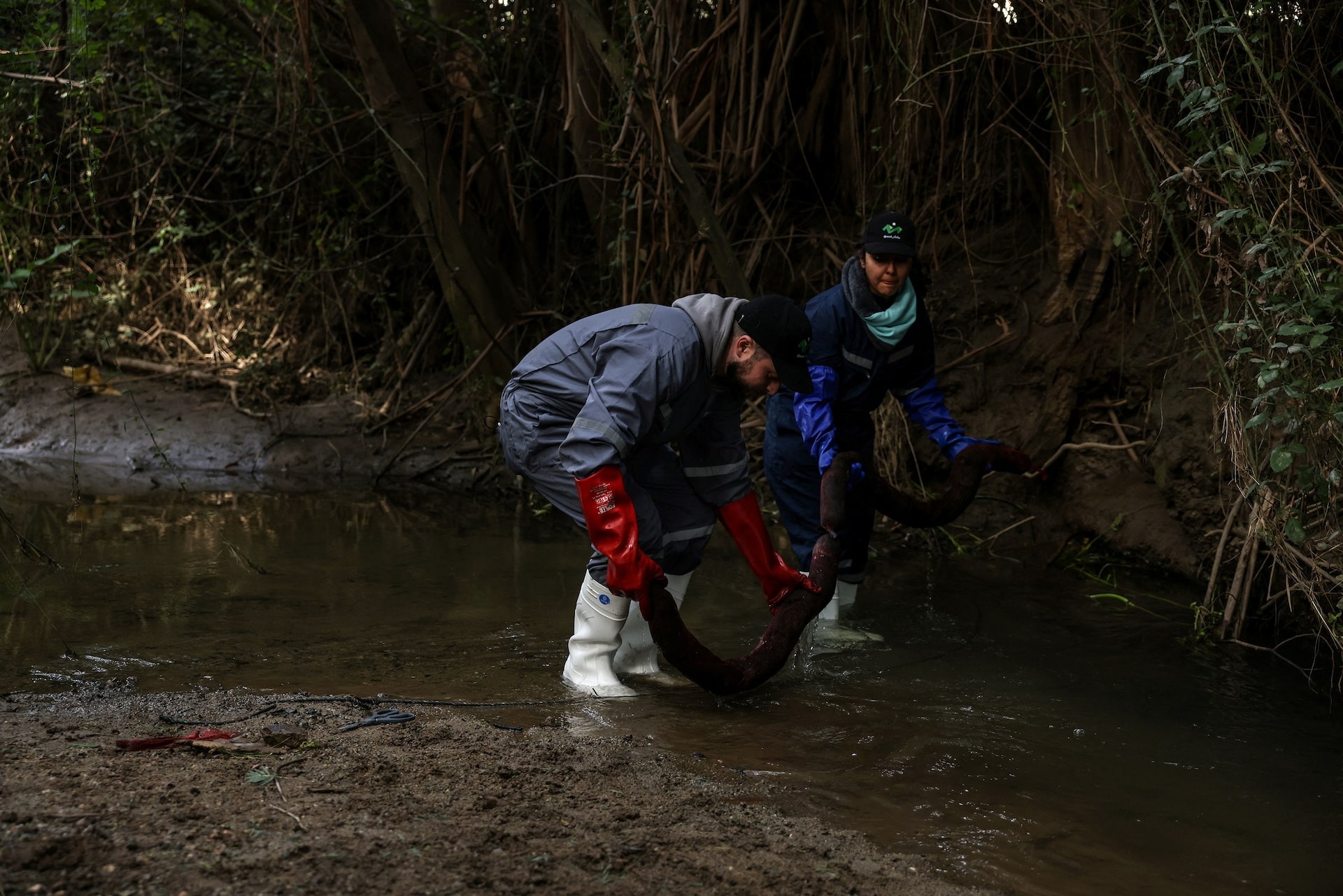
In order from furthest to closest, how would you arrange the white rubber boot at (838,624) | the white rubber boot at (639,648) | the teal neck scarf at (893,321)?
the white rubber boot at (838,624) < the teal neck scarf at (893,321) < the white rubber boot at (639,648)

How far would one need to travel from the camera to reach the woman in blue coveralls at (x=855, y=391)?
4285 mm

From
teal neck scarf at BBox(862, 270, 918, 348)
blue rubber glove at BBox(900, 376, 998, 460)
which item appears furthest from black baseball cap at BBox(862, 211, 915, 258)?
blue rubber glove at BBox(900, 376, 998, 460)

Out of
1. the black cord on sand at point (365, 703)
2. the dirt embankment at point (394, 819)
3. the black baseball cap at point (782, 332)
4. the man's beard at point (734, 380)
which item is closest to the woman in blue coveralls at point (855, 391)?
the man's beard at point (734, 380)

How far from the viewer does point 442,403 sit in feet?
26.5

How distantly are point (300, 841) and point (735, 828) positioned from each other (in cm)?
94

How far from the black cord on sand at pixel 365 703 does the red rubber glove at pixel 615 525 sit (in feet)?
1.73

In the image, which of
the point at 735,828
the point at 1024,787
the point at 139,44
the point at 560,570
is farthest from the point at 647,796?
the point at 139,44

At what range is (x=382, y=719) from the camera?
122 inches

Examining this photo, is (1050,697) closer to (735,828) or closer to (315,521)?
(735,828)

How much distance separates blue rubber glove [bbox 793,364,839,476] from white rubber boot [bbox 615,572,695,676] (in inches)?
26.5

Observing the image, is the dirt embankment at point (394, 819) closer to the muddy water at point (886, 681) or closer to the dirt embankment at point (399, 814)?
the dirt embankment at point (399, 814)

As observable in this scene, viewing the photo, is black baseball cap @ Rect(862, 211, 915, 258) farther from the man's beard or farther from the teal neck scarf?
the man's beard

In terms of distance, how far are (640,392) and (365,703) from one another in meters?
1.20

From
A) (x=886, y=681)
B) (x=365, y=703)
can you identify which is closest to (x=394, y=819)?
(x=365, y=703)
